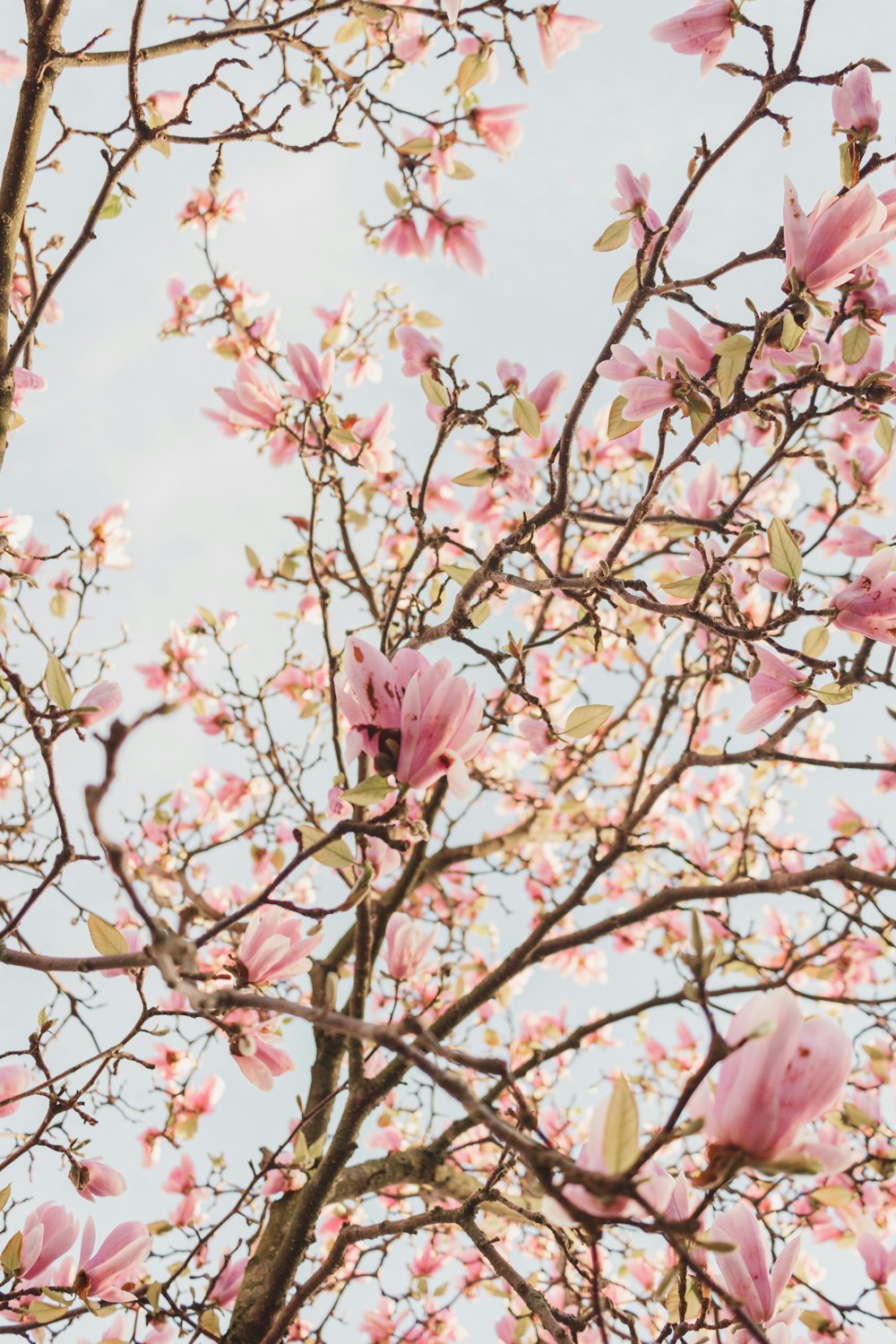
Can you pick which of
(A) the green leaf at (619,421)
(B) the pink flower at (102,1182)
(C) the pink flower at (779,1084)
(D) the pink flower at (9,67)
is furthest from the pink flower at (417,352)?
(B) the pink flower at (102,1182)

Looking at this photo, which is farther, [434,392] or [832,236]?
[434,392]

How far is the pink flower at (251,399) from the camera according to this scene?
2.22 m

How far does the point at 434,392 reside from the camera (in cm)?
188

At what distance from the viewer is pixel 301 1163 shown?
1985 millimetres

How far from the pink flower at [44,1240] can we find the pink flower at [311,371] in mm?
1937

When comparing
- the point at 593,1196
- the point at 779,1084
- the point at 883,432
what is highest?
the point at 883,432

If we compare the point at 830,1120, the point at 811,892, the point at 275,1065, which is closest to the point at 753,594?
the point at 830,1120

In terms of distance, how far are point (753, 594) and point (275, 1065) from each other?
14.3 ft

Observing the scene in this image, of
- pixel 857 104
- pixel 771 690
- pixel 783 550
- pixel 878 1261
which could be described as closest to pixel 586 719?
pixel 771 690

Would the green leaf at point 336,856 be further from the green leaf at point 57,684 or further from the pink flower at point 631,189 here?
the pink flower at point 631,189

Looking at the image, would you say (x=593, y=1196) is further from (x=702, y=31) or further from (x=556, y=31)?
(x=556, y=31)

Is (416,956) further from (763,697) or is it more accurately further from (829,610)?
(829,610)

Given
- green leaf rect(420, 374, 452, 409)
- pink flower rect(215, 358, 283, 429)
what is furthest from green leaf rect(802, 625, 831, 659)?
pink flower rect(215, 358, 283, 429)

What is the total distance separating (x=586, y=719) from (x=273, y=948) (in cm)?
67
